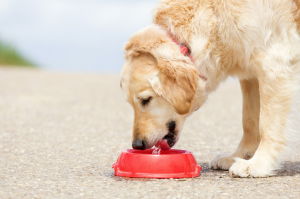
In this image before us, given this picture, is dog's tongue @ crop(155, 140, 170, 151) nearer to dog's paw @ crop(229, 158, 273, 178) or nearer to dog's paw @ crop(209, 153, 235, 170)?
dog's paw @ crop(209, 153, 235, 170)

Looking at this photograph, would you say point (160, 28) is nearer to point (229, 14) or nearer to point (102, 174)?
point (229, 14)

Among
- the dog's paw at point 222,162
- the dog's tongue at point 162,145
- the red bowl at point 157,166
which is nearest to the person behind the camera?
the red bowl at point 157,166

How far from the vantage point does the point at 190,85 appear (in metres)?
3.18

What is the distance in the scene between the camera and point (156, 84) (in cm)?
317

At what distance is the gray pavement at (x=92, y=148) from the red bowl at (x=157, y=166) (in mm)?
64

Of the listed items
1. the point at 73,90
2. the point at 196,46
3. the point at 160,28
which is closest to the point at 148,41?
the point at 160,28

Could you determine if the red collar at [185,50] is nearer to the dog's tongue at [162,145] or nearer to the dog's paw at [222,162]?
the dog's tongue at [162,145]

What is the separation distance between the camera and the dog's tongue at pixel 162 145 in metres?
3.38

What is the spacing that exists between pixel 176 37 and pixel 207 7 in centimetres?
35

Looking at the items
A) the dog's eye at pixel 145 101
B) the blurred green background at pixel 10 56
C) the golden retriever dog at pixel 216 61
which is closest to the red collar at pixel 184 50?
the golden retriever dog at pixel 216 61

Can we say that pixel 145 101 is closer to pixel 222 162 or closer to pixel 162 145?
pixel 162 145

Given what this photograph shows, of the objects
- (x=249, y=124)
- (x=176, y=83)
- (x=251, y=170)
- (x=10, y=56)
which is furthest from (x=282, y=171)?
(x=10, y=56)

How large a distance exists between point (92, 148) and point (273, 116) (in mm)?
1929

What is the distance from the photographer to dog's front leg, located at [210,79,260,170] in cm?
376
